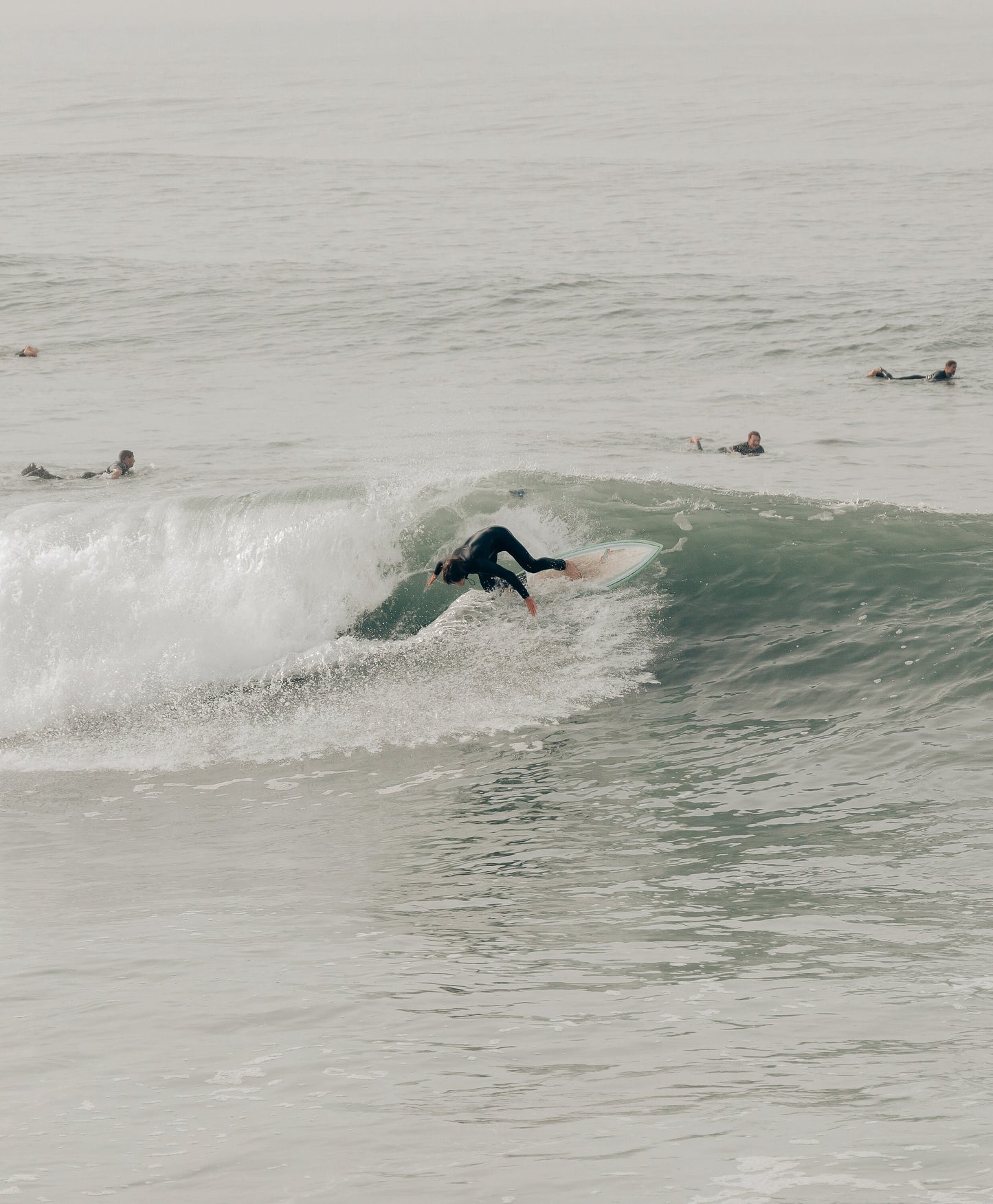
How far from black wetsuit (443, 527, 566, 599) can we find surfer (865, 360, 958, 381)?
54.1 ft

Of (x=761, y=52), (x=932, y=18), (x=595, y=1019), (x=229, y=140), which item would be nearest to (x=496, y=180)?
(x=229, y=140)

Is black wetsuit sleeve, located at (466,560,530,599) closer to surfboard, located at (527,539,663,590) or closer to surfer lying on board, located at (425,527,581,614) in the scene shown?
surfer lying on board, located at (425,527,581,614)

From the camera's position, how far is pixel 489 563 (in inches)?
524

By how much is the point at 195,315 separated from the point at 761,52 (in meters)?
97.6

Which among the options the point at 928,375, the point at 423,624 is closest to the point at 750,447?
the point at 928,375

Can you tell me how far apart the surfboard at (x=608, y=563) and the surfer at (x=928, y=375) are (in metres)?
14.8

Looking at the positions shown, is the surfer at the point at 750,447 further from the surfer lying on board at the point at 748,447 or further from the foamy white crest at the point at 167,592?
the foamy white crest at the point at 167,592

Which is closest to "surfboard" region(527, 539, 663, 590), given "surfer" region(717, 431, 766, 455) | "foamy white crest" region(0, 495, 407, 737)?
"foamy white crest" region(0, 495, 407, 737)

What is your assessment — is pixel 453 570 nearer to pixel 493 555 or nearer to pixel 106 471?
pixel 493 555

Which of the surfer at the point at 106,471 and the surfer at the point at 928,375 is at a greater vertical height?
the surfer at the point at 928,375

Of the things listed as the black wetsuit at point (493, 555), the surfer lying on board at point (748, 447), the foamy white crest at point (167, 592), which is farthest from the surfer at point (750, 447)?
the black wetsuit at point (493, 555)

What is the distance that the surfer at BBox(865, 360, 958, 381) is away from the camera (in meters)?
27.1

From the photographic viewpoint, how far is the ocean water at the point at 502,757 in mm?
5734

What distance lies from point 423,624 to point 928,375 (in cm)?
1813
